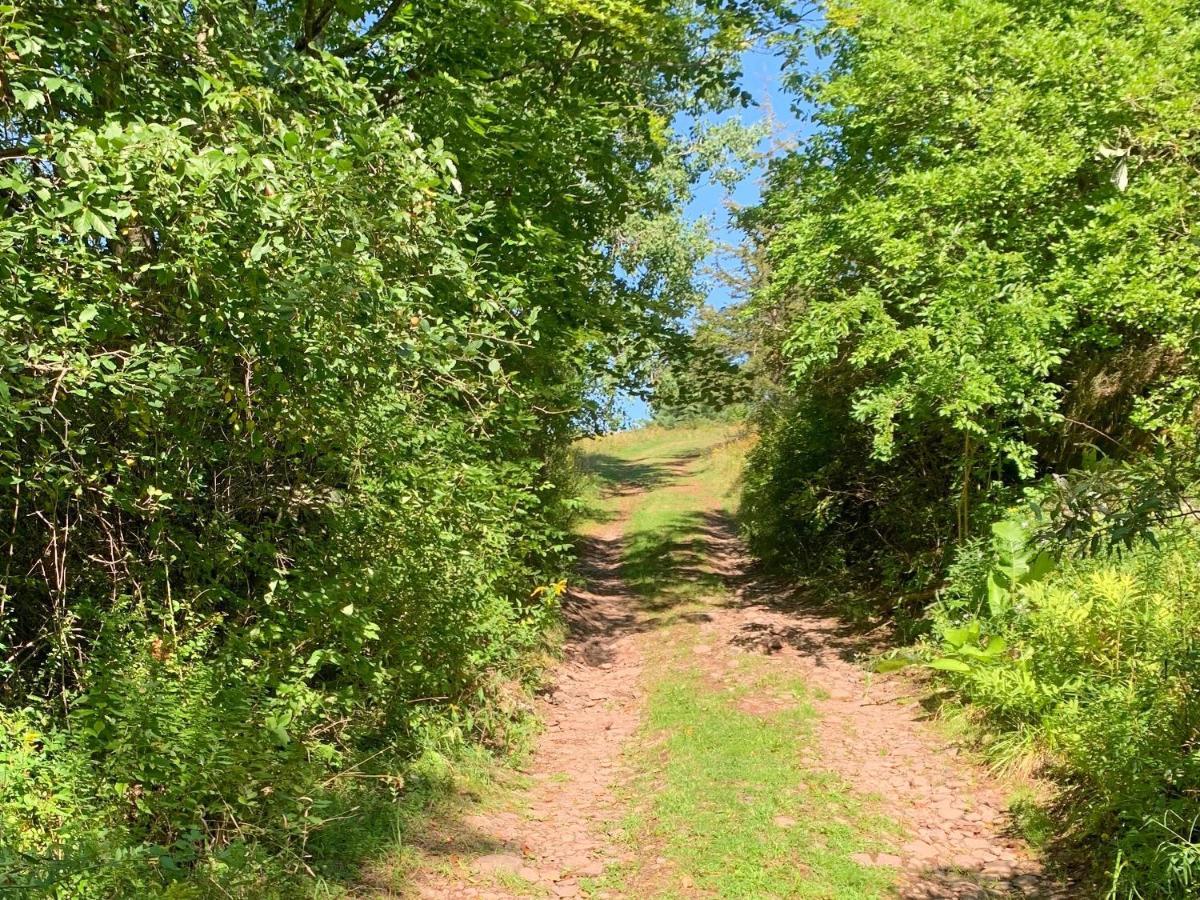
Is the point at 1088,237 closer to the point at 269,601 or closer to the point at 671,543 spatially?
the point at 269,601

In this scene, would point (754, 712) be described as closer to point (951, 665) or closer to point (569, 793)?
point (951, 665)

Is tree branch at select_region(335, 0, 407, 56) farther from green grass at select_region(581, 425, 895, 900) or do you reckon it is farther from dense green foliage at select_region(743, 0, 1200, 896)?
green grass at select_region(581, 425, 895, 900)

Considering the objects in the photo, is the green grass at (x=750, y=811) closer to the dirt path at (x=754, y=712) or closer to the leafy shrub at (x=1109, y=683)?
the dirt path at (x=754, y=712)

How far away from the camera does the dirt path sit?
480cm

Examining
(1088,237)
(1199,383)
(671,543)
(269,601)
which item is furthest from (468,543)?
(671,543)

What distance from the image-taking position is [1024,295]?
6.98 meters

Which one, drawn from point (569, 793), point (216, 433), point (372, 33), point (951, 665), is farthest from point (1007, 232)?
point (216, 433)

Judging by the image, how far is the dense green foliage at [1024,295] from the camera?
5.47 metres

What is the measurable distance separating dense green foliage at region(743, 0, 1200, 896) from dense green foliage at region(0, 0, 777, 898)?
12.5 feet

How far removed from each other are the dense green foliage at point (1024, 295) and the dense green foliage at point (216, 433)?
382 cm

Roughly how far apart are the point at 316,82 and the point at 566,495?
978 centimetres

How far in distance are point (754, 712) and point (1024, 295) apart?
4.21 m

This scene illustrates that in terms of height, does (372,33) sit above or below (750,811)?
above

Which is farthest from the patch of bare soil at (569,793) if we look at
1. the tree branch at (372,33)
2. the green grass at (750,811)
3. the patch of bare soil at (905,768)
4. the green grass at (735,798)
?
the tree branch at (372,33)
